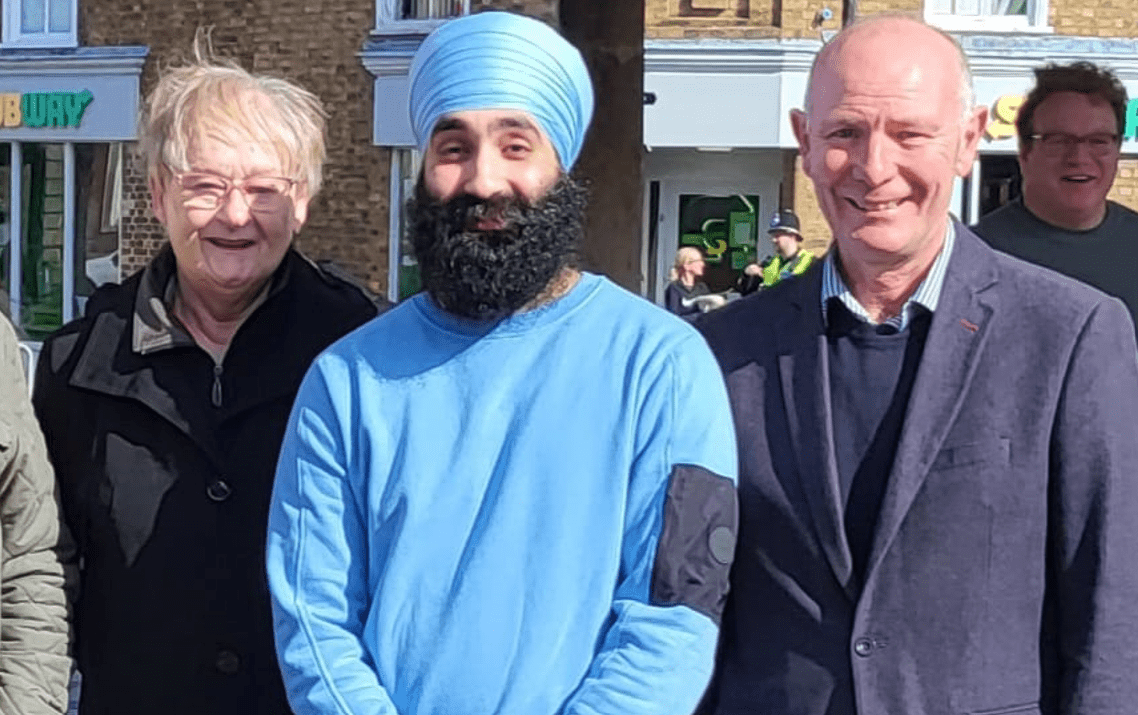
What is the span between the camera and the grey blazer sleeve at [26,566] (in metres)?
2.54

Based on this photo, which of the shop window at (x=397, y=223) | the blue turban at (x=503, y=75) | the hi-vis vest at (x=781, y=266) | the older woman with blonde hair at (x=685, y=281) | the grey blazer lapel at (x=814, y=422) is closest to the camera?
the blue turban at (x=503, y=75)

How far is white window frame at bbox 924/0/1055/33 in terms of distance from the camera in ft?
48.2

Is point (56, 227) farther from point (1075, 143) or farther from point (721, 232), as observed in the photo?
point (1075, 143)

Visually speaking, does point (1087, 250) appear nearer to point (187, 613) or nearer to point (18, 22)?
point (187, 613)

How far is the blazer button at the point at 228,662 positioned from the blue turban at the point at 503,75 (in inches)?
40.4

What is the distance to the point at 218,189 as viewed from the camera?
2752mm

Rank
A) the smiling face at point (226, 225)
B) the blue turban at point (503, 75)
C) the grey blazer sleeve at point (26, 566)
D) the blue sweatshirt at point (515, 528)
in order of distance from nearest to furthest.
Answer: the blue sweatshirt at point (515, 528) → the blue turban at point (503, 75) → the grey blazer sleeve at point (26, 566) → the smiling face at point (226, 225)

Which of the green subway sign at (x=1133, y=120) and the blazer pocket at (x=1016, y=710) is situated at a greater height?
the green subway sign at (x=1133, y=120)

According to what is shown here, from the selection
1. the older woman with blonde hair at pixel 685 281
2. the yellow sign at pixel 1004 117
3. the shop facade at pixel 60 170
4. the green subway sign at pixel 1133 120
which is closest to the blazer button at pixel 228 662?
the older woman with blonde hair at pixel 685 281

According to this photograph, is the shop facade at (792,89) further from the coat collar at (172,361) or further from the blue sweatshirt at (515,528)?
the blue sweatshirt at (515,528)

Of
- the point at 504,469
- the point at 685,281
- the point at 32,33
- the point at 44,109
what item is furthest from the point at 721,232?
the point at 504,469

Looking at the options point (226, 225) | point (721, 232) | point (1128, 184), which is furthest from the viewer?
point (721, 232)

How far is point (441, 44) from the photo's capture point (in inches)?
92.4

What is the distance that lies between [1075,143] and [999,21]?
434 inches
